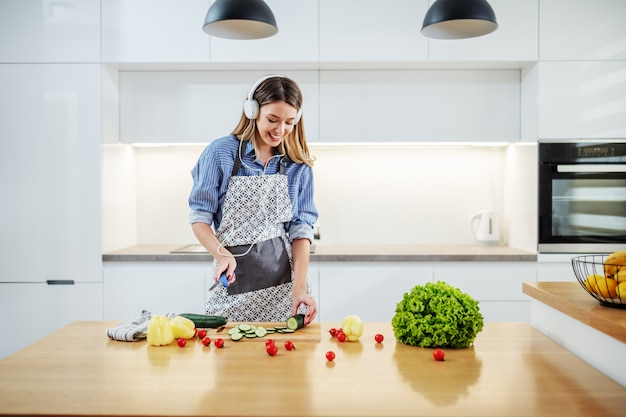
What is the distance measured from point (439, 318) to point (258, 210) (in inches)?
33.9

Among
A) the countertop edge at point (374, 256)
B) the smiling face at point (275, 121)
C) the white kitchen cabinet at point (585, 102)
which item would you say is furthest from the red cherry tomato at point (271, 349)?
the white kitchen cabinet at point (585, 102)

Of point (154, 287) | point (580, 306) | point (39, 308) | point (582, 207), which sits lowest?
point (39, 308)

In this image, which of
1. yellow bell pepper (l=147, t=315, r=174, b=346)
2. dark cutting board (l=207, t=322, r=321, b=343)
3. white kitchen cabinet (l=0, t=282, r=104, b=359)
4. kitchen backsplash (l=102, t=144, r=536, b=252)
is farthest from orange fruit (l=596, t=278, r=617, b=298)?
white kitchen cabinet (l=0, t=282, r=104, b=359)

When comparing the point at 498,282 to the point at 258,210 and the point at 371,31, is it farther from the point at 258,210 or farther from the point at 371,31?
the point at 258,210

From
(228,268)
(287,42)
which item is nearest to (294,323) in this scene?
(228,268)

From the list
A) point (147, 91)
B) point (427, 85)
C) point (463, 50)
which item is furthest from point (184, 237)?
point (463, 50)

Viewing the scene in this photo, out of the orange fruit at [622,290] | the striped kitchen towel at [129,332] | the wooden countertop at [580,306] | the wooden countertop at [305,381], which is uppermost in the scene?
the orange fruit at [622,290]

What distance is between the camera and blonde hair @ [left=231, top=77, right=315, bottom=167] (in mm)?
2152

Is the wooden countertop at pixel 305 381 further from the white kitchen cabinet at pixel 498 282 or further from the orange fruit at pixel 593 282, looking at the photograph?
the white kitchen cabinet at pixel 498 282

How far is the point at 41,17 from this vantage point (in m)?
3.62

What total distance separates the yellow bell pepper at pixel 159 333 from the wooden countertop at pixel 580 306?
1.14 m

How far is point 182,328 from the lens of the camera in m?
1.84

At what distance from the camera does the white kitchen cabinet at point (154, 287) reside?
11.8 ft

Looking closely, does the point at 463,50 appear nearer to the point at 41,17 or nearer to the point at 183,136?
the point at 183,136
